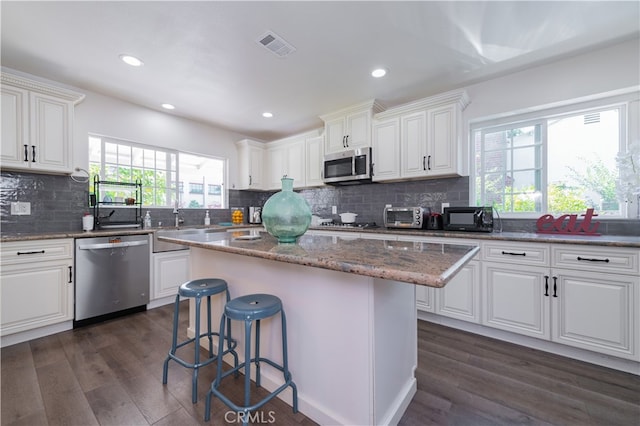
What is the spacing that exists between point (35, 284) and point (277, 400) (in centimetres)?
245

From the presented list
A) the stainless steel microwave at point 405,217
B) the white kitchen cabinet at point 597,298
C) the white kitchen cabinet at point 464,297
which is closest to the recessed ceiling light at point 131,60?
the stainless steel microwave at point 405,217

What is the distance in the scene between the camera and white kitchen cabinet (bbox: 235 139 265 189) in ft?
14.7

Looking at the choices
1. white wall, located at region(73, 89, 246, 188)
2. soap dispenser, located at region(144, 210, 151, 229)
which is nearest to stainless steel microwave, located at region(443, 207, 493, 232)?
white wall, located at region(73, 89, 246, 188)

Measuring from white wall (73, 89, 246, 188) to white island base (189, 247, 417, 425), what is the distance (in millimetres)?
2913

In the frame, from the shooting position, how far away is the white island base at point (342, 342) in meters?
1.19

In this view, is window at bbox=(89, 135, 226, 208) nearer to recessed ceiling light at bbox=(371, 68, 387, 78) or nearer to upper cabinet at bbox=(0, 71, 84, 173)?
upper cabinet at bbox=(0, 71, 84, 173)

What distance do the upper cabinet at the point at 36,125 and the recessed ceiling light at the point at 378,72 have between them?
3076mm

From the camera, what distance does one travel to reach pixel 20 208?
2605 mm

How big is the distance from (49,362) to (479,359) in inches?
127

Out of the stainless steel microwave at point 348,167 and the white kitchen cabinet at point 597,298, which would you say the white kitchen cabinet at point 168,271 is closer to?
the stainless steel microwave at point 348,167

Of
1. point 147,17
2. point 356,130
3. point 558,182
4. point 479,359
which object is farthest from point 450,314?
point 147,17

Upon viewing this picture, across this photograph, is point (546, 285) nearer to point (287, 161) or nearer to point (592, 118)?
point (592, 118)

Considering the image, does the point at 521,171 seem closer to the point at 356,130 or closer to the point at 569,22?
the point at 569,22

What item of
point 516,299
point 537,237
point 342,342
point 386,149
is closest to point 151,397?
point 342,342
